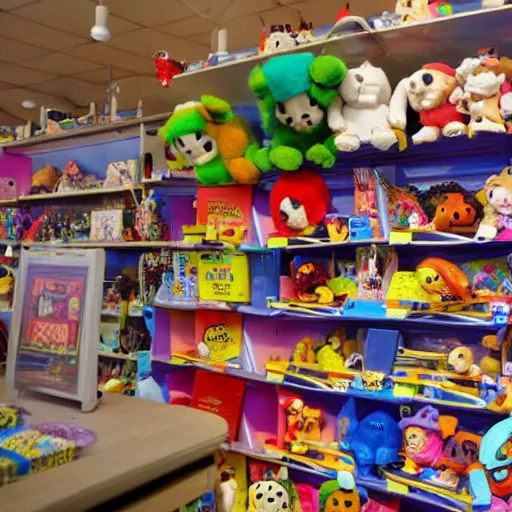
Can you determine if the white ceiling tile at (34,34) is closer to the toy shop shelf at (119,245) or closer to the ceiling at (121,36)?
the ceiling at (121,36)

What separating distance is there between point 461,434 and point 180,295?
1.36 m

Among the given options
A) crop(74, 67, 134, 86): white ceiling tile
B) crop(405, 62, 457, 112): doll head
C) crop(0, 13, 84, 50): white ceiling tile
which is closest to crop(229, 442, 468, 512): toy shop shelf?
crop(405, 62, 457, 112): doll head

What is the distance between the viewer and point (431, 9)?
1992mm

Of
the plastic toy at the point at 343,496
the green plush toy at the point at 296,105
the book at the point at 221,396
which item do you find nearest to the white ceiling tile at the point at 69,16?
the green plush toy at the point at 296,105

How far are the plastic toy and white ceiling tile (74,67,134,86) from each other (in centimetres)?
403

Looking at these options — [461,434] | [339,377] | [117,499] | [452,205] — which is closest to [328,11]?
[452,205]

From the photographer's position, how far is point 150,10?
3840mm

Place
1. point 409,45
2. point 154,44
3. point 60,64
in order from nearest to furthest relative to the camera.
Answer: point 409,45
point 154,44
point 60,64

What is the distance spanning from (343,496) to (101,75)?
14.0 ft

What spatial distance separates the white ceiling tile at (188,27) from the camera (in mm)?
3996

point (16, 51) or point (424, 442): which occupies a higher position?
point (16, 51)

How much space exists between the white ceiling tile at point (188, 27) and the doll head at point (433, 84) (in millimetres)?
2271

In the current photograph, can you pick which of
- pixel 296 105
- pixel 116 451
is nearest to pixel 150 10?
pixel 296 105

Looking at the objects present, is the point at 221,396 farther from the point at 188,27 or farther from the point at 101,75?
the point at 101,75
